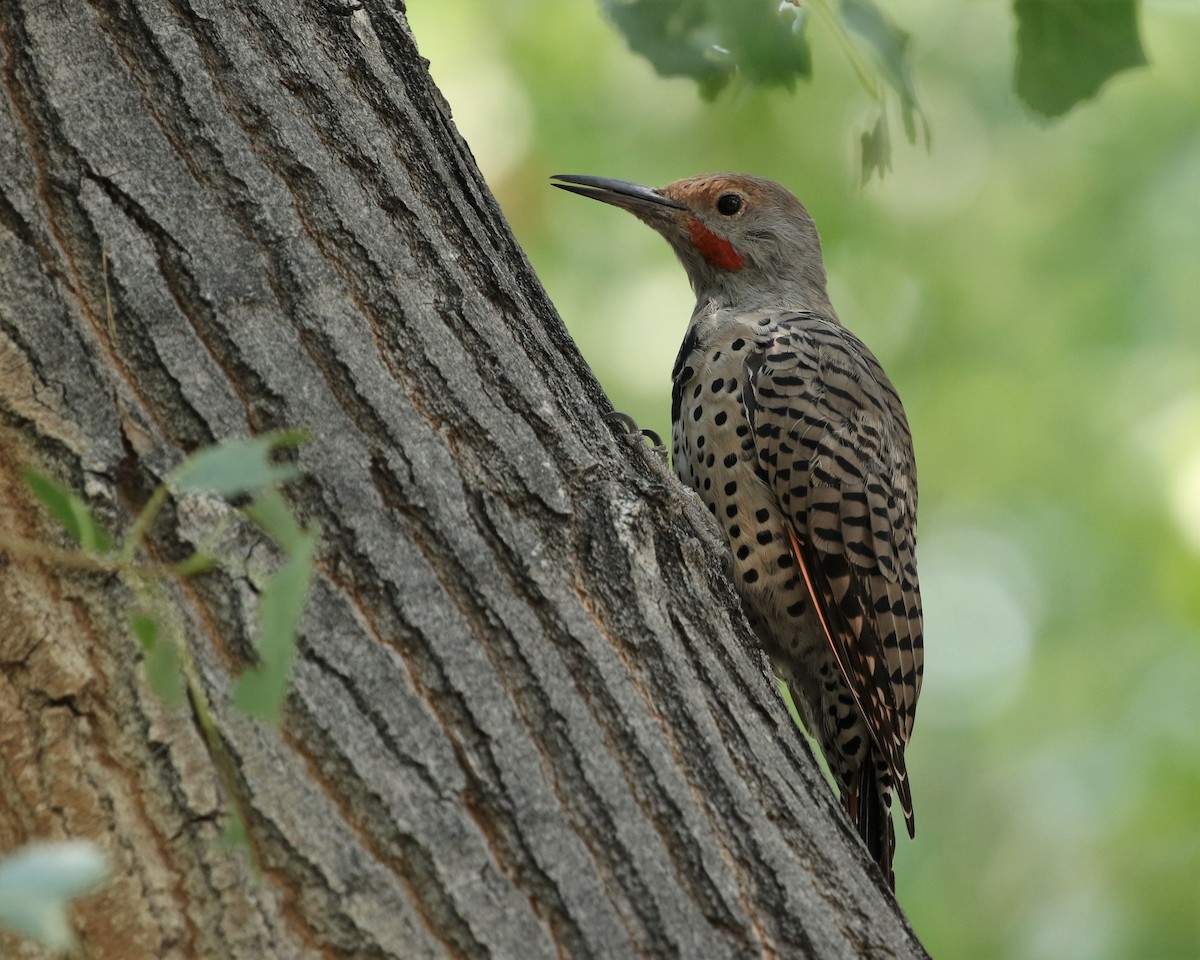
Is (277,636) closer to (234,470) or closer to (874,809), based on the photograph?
(234,470)

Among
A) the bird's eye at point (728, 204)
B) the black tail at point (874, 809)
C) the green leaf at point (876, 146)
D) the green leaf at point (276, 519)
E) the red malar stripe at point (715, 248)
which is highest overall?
the bird's eye at point (728, 204)

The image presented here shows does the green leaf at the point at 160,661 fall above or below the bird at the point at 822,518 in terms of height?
below

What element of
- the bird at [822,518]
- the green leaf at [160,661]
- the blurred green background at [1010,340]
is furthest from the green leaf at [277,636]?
the blurred green background at [1010,340]

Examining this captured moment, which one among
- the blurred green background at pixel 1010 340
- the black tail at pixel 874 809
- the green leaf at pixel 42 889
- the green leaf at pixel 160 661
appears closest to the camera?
the green leaf at pixel 42 889

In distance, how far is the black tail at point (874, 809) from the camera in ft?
12.0

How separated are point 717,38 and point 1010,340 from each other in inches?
194

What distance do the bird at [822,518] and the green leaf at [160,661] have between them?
6.88 ft

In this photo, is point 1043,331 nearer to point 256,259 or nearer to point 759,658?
point 759,658

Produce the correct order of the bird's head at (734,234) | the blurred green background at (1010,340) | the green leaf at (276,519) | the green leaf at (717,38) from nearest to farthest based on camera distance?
the green leaf at (276,519) < the green leaf at (717,38) < the bird's head at (734,234) < the blurred green background at (1010,340)

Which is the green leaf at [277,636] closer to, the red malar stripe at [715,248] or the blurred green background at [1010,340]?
the red malar stripe at [715,248]

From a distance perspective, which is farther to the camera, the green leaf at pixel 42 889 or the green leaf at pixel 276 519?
the green leaf at pixel 276 519

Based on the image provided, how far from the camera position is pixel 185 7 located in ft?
6.81

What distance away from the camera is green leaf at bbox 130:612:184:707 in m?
1.47

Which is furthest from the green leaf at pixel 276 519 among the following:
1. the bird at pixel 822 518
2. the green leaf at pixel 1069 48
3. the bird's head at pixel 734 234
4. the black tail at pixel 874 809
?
the bird's head at pixel 734 234
